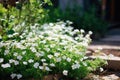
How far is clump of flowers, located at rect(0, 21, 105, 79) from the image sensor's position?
540cm

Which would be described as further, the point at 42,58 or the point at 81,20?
the point at 81,20

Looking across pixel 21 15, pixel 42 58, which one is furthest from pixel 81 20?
pixel 42 58

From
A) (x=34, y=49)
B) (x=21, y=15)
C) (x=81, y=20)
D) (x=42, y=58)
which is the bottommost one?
(x=42, y=58)

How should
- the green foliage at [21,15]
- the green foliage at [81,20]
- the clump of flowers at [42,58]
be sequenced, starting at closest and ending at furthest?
the clump of flowers at [42,58] → the green foliage at [21,15] → the green foliage at [81,20]

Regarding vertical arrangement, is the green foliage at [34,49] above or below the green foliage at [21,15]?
below

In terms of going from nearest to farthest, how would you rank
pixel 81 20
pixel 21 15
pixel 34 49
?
pixel 34 49, pixel 21 15, pixel 81 20

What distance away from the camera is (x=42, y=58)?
572 centimetres

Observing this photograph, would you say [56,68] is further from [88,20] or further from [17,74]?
[88,20]

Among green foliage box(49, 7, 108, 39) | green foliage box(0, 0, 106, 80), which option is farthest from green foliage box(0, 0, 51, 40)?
green foliage box(49, 7, 108, 39)

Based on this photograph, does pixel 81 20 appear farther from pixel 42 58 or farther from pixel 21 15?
pixel 42 58

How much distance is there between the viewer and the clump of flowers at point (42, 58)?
17.7 feet

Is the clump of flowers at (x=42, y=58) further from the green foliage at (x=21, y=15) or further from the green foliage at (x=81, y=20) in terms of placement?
the green foliage at (x=81, y=20)

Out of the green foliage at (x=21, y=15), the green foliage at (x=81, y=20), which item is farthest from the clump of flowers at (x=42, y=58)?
the green foliage at (x=81, y=20)

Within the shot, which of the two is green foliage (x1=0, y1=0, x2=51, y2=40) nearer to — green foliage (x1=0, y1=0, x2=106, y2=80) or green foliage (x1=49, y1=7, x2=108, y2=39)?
green foliage (x1=0, y1=0, x2=106, y2=80)
